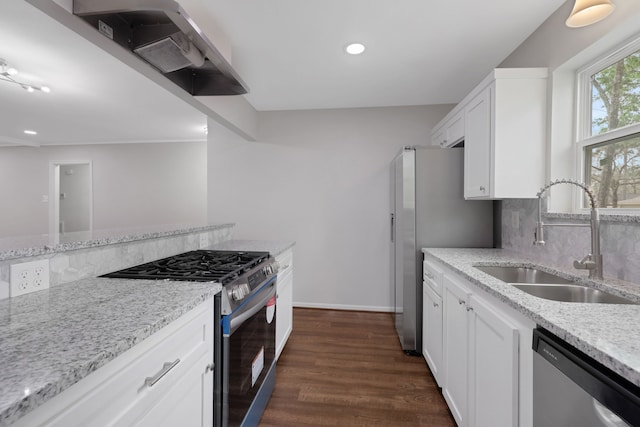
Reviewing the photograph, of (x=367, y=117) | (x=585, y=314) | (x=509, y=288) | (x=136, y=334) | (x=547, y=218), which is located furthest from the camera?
(x=367, y=117)

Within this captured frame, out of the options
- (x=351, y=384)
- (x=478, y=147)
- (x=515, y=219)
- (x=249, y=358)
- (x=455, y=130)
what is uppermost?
(x=455, y=130)

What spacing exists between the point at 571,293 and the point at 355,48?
6.97ft

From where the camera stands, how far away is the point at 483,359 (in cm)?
128

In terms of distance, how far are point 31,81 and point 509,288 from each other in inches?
178

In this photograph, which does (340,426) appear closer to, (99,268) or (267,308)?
(267,308)

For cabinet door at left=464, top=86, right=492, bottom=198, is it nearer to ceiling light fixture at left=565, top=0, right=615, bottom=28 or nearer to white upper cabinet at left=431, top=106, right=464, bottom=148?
white upper cabinet at left=431, top=106, right=464, bottom=148

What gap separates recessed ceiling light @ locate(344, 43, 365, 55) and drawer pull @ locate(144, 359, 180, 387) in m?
2.31

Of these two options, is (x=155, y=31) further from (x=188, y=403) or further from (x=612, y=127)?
(x=612, y=127)

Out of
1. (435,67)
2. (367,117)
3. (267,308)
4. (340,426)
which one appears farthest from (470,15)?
(340,426)

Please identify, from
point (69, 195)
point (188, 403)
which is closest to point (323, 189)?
point (188, 403)

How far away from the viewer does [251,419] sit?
1.50 metres

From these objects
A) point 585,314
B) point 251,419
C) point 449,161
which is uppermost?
point 449,161

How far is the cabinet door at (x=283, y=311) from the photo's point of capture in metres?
2.11

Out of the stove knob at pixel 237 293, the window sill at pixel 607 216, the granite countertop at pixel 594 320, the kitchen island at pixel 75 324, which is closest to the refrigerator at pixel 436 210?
the window sill at pixel 607 216
